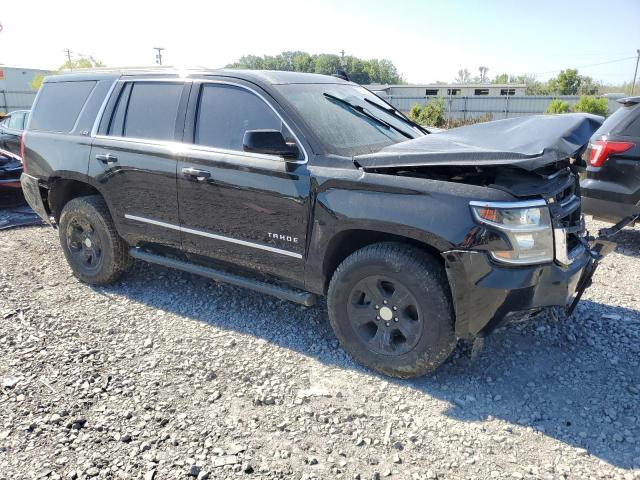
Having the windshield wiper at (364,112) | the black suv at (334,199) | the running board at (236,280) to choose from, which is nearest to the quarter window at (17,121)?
the black suv at (334,199)

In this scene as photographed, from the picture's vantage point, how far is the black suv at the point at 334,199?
113 inches

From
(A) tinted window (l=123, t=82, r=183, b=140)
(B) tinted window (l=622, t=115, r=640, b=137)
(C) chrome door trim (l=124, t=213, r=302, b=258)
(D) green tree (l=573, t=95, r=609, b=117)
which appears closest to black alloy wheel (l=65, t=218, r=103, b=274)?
(C) chrome door trim (l=124, t=213, r=302, b=258)

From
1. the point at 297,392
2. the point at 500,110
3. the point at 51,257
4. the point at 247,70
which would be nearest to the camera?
the point at 297,392

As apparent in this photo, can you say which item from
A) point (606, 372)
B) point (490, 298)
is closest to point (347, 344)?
point (490, 298)

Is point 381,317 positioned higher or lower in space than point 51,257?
higher

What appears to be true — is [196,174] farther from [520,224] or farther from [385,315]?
[520,224]

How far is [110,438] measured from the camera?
272 cm

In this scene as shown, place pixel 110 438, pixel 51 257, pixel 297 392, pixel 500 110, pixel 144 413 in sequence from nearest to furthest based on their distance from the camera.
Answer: pixel 110 438, pixel 144 413, pixel 297 392, pixel 51 257, pixel 500 110

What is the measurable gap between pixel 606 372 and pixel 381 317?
4.95ft

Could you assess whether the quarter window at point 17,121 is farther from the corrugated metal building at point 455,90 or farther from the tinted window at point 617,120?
the corrugated metal building at point 455,90

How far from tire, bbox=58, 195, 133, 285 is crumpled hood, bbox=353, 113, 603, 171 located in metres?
2.56

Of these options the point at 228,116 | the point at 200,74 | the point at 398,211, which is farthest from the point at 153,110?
the point at 398,211

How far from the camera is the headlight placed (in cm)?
279

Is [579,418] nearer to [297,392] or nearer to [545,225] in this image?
[545,225]
